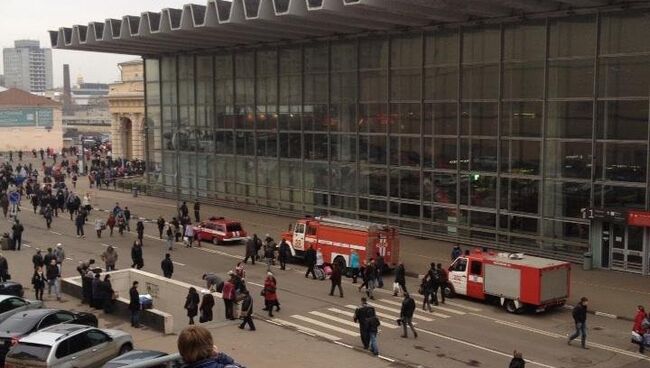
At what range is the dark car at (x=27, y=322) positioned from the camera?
1748cm

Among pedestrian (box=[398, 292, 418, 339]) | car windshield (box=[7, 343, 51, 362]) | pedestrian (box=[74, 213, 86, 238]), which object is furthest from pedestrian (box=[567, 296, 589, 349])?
pedestrian (box=[74, 213, 86, 238])

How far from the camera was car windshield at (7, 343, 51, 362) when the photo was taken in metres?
15.3

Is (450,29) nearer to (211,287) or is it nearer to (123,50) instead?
(211,287)

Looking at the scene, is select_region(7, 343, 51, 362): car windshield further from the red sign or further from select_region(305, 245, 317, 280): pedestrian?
the red sign

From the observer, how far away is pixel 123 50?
175ft

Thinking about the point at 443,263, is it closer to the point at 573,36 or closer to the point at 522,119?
the point at 522,119

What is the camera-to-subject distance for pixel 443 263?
31.7 meters

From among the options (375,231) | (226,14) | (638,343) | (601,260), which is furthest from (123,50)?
(638,343)

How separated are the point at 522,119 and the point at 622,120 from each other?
4.91 meters

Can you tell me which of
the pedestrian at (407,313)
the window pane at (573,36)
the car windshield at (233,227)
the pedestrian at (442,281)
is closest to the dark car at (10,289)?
the pedestrian at (407,313)

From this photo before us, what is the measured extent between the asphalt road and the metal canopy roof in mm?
11738

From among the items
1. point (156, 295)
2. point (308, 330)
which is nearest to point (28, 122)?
point (156, 295)

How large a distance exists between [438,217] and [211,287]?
16.3 m

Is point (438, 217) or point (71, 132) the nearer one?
point (438, 217)
